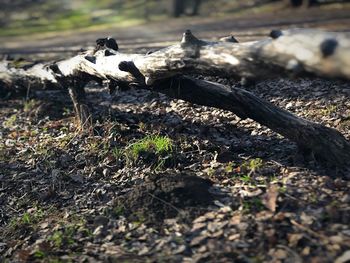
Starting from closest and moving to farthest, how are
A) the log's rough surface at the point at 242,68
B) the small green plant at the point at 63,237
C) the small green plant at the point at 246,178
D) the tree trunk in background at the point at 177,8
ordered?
the log's rough surface at the point at 242,68
the small green plant at the point at 63,237
the small green plant at the point at 246,178
the tree trunk in background at the point at 177,8

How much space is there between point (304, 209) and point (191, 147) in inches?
82.9

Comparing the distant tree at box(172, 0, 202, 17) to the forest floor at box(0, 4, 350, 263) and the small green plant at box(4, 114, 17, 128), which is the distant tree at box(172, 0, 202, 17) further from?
the forest floor at box(0, 4, 350, 263)

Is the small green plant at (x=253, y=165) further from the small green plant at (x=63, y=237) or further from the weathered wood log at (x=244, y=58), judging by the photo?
the small green plant at (x=63, y=237)

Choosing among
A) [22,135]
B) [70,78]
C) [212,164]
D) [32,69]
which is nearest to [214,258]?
[212,164]

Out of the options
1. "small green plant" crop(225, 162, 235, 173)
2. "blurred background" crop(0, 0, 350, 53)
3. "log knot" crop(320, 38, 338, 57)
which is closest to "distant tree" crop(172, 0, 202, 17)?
"blurred background" crop(0, 0, 350, 53)

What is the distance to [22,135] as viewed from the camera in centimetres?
788

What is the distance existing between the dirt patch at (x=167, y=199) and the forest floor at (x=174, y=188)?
1 cm

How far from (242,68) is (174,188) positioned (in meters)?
1.52

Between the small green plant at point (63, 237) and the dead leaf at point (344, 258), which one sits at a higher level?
the dead leaf at point (344, 258)

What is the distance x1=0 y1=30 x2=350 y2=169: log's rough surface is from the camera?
3.86m

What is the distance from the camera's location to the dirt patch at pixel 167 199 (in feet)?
15.4

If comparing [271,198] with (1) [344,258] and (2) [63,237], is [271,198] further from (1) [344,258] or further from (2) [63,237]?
(2) [63,237]

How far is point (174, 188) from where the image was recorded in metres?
4.89

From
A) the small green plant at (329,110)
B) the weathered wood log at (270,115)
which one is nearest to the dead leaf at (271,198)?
the weathered wood log at (270,115)
